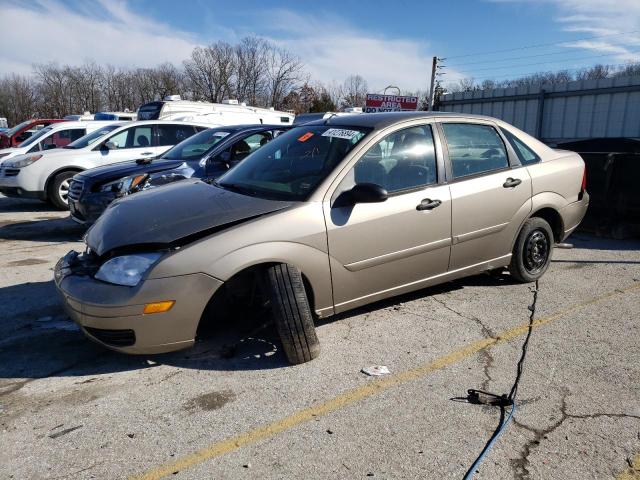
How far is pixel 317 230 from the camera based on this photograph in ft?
11.9

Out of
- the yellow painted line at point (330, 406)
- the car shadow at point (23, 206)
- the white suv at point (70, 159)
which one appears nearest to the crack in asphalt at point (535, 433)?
the yellow painted line at point (330, 406)

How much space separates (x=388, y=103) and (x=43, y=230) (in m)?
12.7

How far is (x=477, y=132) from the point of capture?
478cm

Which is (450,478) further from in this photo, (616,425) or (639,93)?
(639,93)

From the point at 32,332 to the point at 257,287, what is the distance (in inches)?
74.5

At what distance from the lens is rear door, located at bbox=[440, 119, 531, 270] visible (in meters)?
4.43

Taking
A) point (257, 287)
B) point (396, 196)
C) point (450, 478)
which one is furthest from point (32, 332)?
point (450, 478)

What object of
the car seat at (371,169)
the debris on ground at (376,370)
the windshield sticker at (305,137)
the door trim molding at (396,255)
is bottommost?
the debris on ground at (376,370)

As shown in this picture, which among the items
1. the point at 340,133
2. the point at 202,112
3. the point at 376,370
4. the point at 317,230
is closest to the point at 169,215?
the point at 317,230

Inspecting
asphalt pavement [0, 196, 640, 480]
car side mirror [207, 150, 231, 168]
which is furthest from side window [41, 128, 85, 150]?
asphalt pavement [0, 196, 640, 480]

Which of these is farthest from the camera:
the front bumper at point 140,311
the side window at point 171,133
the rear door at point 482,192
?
the side window at point 171,133

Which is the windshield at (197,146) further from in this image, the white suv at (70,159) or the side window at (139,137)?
the side window at (139,137)

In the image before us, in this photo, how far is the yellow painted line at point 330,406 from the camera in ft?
8.37

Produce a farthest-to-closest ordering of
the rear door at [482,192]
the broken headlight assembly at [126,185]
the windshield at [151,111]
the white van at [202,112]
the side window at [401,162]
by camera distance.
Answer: the windshield at [151,111]
the white van at [202,112]
the broken headlight assembly at [126,185]
the rear door at [482,192]
the side window at [401,162]
